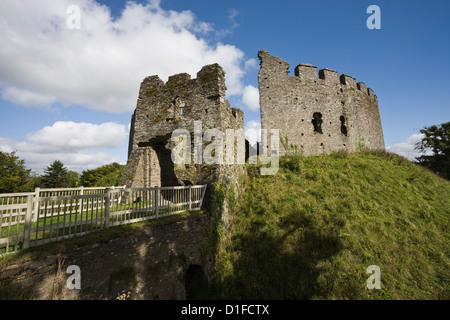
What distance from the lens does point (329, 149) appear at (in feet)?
63.1

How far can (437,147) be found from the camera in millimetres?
23125

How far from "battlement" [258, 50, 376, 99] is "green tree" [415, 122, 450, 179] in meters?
9.53

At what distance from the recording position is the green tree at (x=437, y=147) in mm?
22328

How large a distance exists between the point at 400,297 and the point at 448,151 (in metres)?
25.0

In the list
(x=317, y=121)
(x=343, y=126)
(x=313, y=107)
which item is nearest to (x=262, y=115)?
(x=313, y=107)

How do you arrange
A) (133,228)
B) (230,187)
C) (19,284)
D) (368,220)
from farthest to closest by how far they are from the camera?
(230,187) < (368,220) < (133,228) < (19,284)

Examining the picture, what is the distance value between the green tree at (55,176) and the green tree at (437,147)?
208 ft

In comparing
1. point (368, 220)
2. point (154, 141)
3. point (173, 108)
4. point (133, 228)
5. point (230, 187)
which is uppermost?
point (173, 108)

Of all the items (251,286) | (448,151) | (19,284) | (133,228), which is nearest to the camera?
(19,284)

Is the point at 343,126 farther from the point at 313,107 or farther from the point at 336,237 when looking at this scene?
the point at 336,237

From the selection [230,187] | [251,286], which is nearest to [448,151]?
[230,187]

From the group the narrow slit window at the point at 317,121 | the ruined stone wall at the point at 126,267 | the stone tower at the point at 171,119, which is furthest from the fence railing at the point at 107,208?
the narrow slit window at the point at 317,121

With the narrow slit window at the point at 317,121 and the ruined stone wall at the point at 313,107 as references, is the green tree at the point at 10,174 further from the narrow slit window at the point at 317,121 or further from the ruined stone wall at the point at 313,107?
the narrow slit window at the point at 317,121

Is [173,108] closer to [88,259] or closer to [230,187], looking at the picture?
[230,187]
